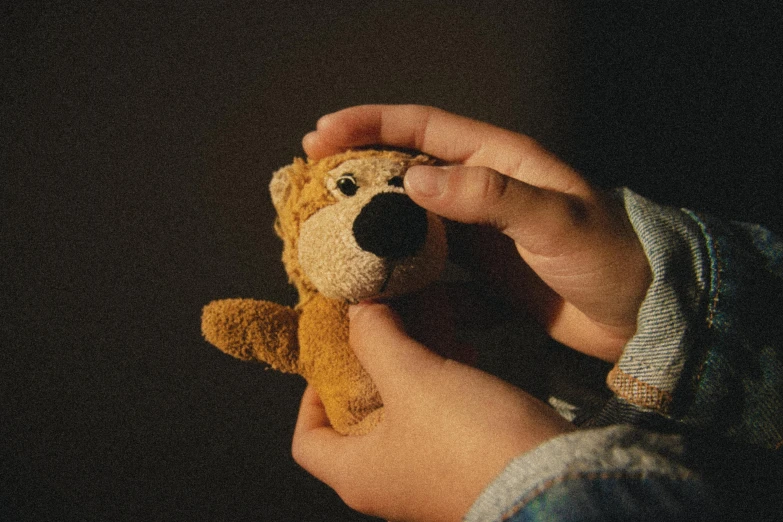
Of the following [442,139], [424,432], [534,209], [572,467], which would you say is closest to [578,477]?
[572,467]

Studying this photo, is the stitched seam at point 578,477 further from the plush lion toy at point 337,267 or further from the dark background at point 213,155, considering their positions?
the dark background at point 213,155

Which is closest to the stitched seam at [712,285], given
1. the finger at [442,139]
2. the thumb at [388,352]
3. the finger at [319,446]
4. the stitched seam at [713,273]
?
the stitched seam at [713,273]

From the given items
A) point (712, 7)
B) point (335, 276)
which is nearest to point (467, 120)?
point (335, 276)

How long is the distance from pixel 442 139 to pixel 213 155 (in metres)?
0.37

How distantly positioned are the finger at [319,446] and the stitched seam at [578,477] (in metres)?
0.22

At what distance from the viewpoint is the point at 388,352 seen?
0.46 meters

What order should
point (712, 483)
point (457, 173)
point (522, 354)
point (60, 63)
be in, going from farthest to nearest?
point (522, 354), point (60, 63), point (457, 173), point (712, 483)

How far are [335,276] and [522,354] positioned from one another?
21.0 inches

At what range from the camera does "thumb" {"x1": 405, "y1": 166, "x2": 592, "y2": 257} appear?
17.7 inches

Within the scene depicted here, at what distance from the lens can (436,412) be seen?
0.43 m

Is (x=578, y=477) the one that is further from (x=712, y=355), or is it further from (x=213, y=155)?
(x=213, y=155)

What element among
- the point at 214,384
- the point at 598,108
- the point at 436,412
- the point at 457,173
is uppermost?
the point at 598,108

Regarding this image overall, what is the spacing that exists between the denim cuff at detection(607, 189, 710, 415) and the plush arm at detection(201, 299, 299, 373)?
403 millimetres

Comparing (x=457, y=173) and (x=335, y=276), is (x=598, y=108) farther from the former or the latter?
A: (x=335, y=276)
